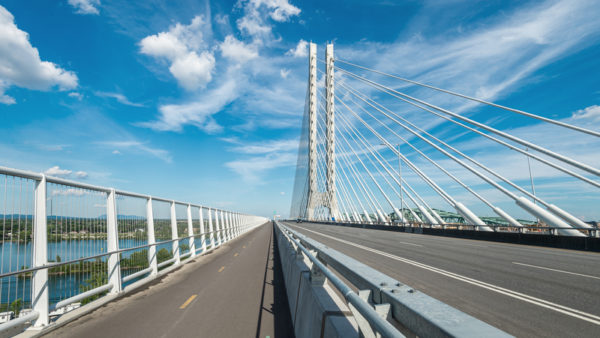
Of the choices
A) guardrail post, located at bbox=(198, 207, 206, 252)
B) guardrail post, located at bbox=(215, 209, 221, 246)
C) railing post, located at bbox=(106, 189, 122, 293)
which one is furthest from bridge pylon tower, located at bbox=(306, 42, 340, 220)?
railing post, located at bbox=(106, 189, 122, 293)

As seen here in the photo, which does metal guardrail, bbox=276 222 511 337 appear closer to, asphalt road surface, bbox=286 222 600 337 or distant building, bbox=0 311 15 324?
asphalt road surface, bbox=286 222 600 337

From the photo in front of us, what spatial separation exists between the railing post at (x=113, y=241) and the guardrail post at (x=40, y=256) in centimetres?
238

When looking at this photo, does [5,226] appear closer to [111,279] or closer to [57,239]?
[57,239]

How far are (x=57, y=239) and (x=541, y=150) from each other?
16.2 metres

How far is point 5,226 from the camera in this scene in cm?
495

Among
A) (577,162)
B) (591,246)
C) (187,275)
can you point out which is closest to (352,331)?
(187,275)

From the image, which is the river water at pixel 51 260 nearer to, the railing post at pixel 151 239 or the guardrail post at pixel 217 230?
the railing post at pixel 151 239

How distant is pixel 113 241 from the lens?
816 centimetres

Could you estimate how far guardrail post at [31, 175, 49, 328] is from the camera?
17.7 ft

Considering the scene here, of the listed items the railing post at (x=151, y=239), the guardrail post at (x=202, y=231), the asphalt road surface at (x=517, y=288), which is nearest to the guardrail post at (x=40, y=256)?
the railing post at (x=151, y=239)

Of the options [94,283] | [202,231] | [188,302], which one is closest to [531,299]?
[188,302]

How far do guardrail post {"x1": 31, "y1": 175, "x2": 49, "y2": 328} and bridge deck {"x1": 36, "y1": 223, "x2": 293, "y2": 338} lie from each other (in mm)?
420

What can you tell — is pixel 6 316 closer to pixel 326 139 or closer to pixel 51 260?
pixel 51 260

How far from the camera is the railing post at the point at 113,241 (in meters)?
7.91
